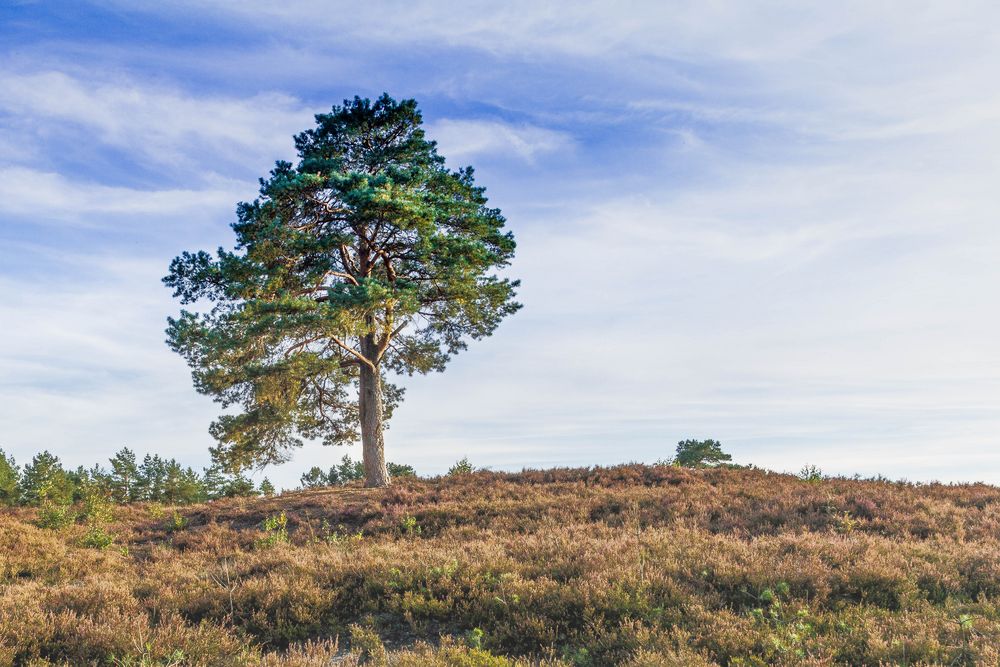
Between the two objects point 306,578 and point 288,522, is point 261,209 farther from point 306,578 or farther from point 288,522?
point 306,578

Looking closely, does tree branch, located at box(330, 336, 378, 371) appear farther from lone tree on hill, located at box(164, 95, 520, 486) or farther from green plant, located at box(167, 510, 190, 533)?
green plant, located at box(167, 510, 190, 533)

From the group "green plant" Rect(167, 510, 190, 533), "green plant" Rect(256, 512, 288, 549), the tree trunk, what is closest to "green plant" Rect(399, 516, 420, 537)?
"green plant" Rect(256, 512, 288, 549)

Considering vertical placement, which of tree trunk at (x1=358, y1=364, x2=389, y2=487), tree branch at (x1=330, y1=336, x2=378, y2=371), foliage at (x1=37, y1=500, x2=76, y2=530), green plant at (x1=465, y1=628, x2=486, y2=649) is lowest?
green plant at (x1=465, y1=628, x2=486, y2=649)

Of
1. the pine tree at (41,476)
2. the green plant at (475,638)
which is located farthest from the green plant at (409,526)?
the pine tree at (41,476)

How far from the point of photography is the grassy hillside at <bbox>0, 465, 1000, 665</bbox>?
21.6 feet

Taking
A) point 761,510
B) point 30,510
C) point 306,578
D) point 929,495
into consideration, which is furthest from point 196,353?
point 929,495

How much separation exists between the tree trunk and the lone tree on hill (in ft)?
0.13

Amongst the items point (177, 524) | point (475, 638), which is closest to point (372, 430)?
point (177, 524)

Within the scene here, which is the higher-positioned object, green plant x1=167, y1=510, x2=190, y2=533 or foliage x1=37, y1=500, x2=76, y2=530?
foliage x1=37, y1=500, x2=76, y2=530

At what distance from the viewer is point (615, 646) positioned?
6711 millimetres

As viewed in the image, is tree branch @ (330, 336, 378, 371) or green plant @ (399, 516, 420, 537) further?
tree branch @ (330, 336, 378, 371)

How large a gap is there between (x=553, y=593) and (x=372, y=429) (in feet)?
49.4

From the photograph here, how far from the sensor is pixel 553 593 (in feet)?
25.9

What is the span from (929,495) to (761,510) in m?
5.53
